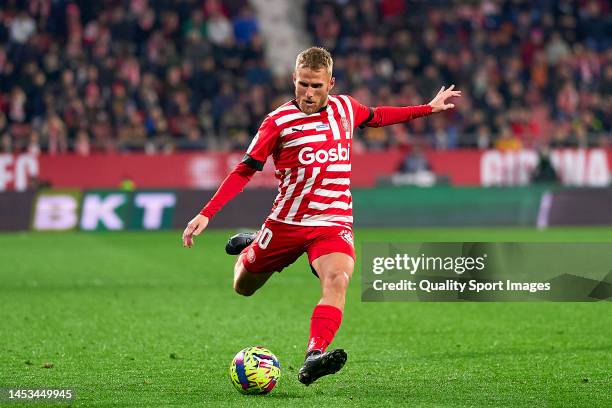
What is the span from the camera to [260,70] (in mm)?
25938

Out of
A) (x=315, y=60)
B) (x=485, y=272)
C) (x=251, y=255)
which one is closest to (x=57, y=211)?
(x=485, y=272)

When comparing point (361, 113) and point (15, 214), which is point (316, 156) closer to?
point (361, 113)

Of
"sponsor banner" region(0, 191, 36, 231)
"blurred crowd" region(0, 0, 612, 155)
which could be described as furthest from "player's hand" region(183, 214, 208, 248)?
"blurred crowd" region(0, 0, 612, 155)

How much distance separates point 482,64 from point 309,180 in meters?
20.8

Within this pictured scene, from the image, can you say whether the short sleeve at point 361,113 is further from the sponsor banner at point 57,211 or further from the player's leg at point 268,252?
the sponsor banner at point 57,211

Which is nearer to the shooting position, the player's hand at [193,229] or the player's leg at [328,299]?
the player's leg at [328,299]

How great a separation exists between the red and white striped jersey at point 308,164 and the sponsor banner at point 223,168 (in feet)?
50.2

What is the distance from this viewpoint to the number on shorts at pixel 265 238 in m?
7.51

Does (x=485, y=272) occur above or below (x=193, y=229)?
below

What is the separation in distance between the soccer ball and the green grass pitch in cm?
8

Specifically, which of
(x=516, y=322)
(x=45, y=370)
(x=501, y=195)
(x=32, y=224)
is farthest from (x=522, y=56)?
(x=45, y=370)

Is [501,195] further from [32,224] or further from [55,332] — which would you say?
[55,332]

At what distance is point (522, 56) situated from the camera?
28438mm

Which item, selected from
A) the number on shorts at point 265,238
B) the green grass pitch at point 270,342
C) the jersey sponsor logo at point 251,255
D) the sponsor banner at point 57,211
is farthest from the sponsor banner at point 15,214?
the number on shorts at point 265,238
